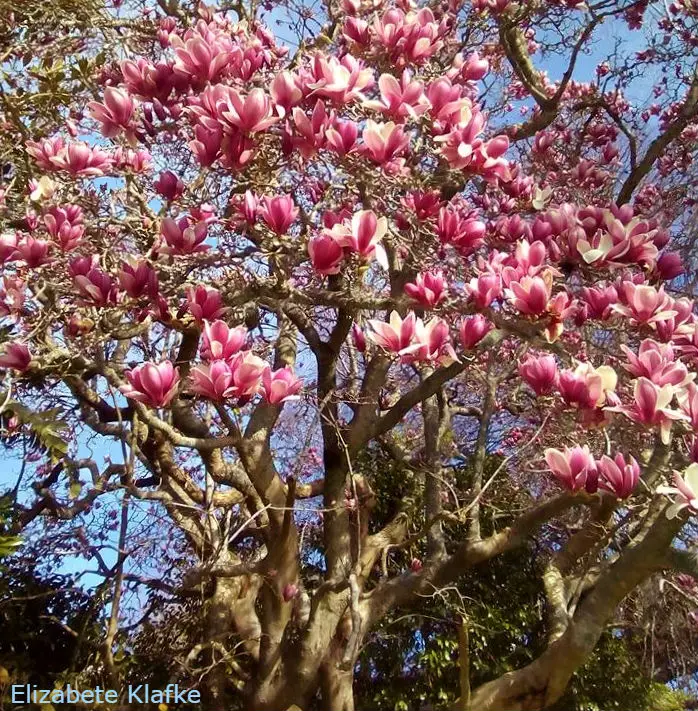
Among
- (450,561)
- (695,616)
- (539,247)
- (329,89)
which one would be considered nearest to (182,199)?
(329,89)

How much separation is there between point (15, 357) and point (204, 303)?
574 millimetres

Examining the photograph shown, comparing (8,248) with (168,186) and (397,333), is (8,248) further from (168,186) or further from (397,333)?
(397,333)

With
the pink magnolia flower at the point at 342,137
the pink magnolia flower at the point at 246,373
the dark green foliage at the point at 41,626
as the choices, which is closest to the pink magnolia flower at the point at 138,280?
the pink magnolia flower at the point at 246,373

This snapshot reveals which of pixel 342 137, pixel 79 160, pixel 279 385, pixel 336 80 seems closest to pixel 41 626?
pixel 79 160

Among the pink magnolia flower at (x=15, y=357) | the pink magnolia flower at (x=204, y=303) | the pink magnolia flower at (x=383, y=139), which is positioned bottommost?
the pink magnolia flower at (x=15, y=357)

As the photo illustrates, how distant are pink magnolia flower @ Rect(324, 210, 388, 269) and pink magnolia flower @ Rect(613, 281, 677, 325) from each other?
0.67 meters

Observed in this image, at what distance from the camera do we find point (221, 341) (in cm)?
167

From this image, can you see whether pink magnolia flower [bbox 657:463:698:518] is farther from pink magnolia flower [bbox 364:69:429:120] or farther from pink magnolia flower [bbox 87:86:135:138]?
pink magnolia flower [bbox 87:86:135:138]

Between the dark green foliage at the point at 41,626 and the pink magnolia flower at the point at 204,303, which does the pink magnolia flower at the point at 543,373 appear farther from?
the dark green foliage at the point at 41,626

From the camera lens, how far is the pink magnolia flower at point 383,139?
1.86m

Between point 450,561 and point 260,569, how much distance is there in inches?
32.7

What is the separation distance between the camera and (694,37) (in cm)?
432

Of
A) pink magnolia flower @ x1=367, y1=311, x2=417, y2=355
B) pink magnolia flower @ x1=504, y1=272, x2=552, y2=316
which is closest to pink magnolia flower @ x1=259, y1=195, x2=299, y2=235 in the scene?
pink magnolia flower @ x1=367, y1=311, x2=417, y2=355

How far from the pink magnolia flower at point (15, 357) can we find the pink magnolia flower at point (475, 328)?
4.16 ft
